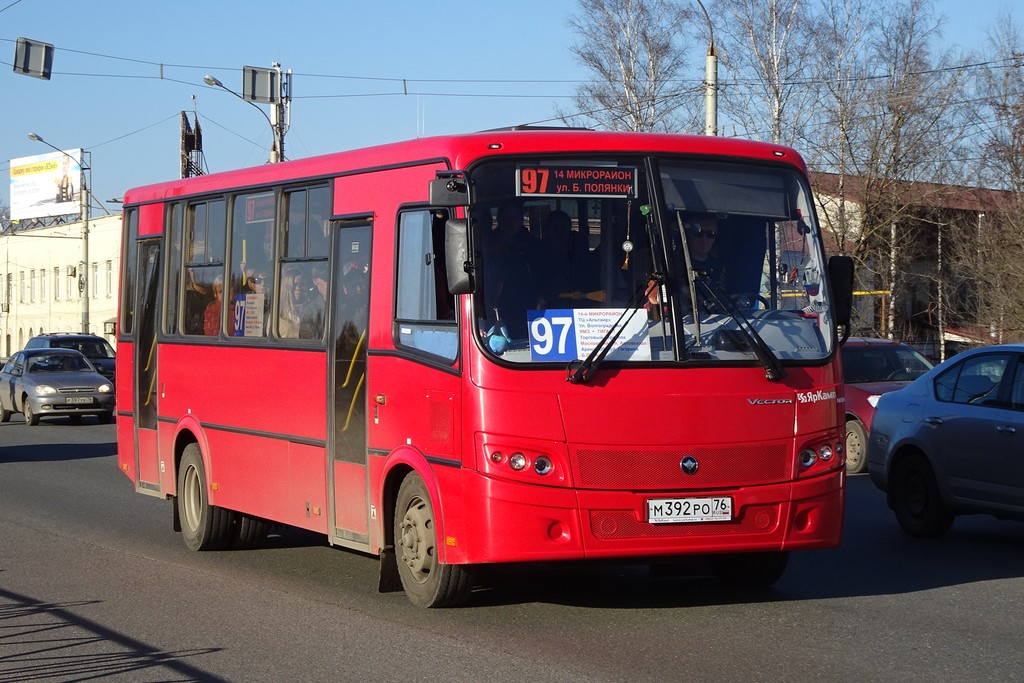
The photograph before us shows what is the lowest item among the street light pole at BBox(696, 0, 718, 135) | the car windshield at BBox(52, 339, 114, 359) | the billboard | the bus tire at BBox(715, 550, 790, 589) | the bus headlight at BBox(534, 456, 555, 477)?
the bus tire at BBox(715, 550, 790, 589)

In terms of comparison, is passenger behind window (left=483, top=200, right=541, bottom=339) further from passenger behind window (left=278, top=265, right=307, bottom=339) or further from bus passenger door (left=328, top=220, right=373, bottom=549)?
passenger behind window (left=278, top=265, right=307, bottom=339)

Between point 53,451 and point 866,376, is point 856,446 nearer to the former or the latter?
point 866,376

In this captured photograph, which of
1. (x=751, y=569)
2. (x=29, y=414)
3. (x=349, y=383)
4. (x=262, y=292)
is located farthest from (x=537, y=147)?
(x=29, y=414)

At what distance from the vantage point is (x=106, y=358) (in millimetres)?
37719

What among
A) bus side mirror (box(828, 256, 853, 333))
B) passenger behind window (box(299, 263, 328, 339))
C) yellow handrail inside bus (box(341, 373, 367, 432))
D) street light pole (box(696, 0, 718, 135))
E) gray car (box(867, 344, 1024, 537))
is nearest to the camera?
bus side mirror (box(828, 256, 853, 333))

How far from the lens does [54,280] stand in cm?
8181

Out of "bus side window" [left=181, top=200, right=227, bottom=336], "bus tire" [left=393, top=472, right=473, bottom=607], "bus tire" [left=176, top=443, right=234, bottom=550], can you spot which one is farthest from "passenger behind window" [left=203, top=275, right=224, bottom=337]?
"bus tire" [left=393, top=472, right=473, bottom=607]

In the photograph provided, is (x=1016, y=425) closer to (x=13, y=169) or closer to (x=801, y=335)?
(x=801, y=335)

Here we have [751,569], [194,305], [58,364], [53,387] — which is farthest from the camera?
[58,364]

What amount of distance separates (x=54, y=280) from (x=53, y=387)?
53.0 meters

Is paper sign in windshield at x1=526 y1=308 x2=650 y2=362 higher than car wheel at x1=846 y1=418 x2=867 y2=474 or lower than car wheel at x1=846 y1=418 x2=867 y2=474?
higher

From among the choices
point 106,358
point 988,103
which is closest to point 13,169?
point 106,358

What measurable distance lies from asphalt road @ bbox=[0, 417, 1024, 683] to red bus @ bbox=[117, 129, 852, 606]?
16.7 inches

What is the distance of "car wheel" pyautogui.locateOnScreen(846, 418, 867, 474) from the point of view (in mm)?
18828
